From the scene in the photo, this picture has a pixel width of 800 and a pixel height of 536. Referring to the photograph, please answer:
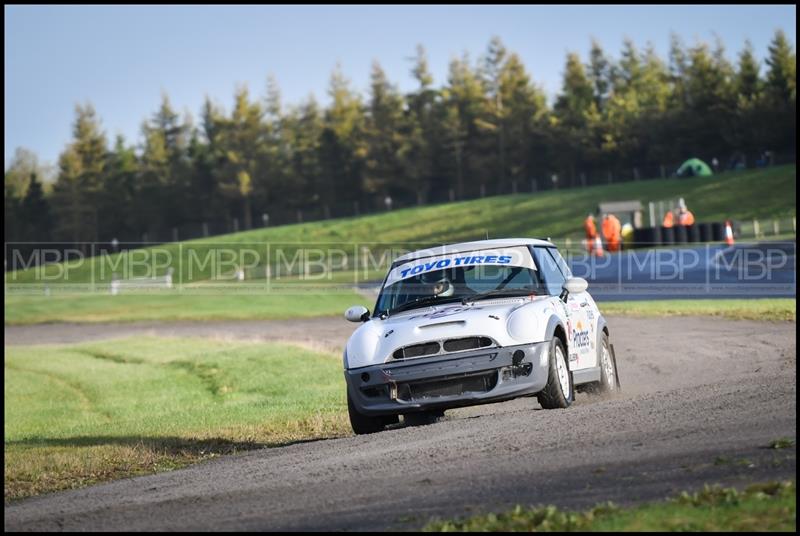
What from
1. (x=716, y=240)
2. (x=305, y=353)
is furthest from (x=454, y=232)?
(x=305, y=353)

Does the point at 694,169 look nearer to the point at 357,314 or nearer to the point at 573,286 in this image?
the point at 573,286

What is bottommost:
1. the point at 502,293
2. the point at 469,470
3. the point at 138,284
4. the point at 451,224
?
the point at 469,470

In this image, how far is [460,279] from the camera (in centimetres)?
1244

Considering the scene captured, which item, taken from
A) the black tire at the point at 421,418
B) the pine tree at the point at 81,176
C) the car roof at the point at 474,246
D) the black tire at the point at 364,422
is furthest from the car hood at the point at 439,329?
the pine tree at the point at 81,176

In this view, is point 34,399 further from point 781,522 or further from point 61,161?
point 61,161

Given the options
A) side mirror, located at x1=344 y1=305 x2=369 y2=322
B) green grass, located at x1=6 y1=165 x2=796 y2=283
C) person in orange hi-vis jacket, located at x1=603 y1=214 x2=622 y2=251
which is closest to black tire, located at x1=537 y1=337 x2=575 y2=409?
side mirror, located at x1=344 y1=305 x2=369 y2=322

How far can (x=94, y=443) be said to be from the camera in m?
13.7

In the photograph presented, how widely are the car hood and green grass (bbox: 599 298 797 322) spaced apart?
47.4ft

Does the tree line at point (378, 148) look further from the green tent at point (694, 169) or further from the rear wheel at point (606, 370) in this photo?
the rear wheel at point (606, 370)

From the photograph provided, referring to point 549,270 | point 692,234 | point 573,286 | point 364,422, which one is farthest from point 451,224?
point 364,422

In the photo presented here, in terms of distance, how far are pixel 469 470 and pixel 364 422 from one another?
3.75 meters

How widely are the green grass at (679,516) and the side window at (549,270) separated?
6.15m

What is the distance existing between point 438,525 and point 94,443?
847 centimetres

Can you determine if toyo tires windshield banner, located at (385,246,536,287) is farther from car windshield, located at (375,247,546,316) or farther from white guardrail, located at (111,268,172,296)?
white guardrail, located at (111,268,172,296)
